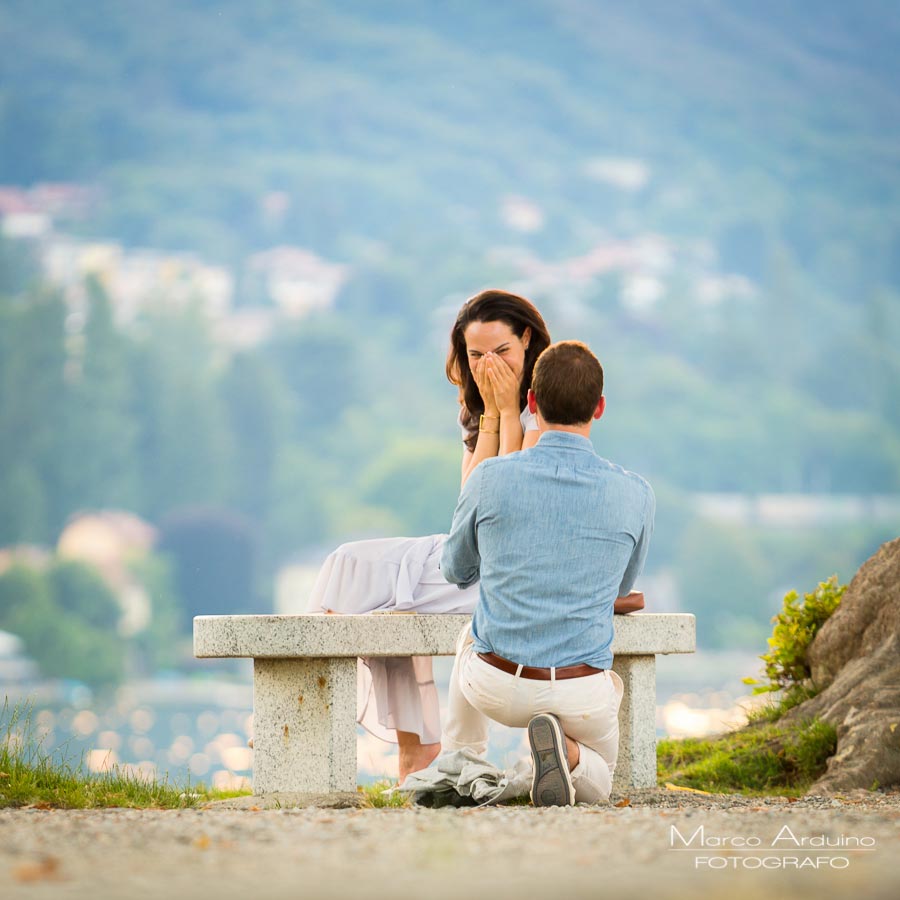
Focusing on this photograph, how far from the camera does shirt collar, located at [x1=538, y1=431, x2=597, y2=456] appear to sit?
15.0 ft

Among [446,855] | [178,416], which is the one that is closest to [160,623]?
[178,416]

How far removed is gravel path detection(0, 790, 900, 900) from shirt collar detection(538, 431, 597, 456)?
48.2 inches

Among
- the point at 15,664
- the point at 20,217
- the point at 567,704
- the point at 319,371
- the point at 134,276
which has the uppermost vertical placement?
the point at 20,217

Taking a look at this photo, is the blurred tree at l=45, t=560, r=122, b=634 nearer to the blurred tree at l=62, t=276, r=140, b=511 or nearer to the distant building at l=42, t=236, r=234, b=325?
the blurred tree at l=62, t=276, r=140, b=511

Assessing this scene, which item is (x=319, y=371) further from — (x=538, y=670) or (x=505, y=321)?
(x=538, y=670)

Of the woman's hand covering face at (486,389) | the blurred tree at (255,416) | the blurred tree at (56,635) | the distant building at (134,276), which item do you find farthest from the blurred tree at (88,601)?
the woman's hand covering face at (486,389)

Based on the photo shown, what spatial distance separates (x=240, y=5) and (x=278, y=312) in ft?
212

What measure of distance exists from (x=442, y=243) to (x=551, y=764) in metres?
129

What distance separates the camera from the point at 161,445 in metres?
104

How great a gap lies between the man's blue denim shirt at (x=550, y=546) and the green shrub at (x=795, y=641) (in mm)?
2770

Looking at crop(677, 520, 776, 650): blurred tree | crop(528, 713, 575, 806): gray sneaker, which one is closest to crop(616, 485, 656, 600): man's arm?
crop(528, 713, 575, 806): gray sneaker

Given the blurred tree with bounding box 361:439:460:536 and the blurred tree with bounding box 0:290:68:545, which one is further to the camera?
the blurred tree with bounding box 361:439:460:536

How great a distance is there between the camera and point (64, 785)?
17.3 feet

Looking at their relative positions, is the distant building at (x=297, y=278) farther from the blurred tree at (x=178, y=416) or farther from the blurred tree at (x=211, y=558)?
the blurred tree at (x=211, y=558)
